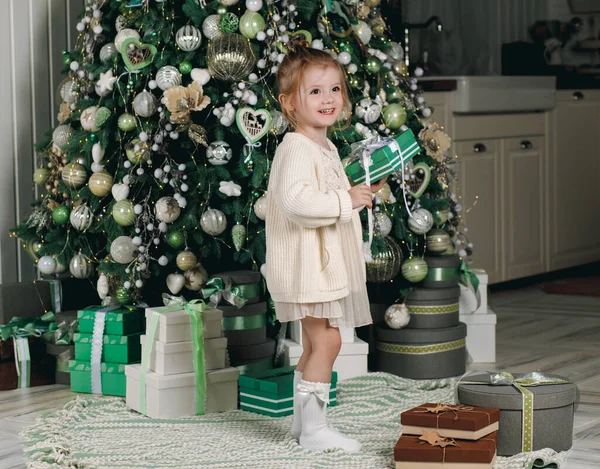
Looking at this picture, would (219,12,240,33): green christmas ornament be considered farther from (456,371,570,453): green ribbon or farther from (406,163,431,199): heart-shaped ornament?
(456,371,570,453): green ribbon

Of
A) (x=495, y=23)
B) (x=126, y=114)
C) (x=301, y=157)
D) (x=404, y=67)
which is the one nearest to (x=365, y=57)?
(x=404, y=67)

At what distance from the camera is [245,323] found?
3338 millimetres

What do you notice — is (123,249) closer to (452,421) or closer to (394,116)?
(394,116)

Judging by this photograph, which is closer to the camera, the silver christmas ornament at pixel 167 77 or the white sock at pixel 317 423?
the white sock at pixel 317 423

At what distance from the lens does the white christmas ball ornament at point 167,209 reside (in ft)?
11.0

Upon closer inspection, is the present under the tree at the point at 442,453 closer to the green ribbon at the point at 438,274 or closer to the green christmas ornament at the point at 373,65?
the green ribbon at the point at 438,274

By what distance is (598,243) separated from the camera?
6.16 metres

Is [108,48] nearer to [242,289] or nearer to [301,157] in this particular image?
[242,289]

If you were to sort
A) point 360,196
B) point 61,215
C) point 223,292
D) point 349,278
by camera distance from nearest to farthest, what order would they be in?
point 360,196 < point 349,278 < point 223,292 < point 61,215

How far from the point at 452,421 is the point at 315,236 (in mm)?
541

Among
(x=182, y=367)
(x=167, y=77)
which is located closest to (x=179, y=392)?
(x=182, y=367)

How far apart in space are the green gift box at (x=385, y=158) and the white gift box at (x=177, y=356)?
72cm

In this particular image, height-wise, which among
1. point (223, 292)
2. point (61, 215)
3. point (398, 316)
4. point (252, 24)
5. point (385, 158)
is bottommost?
point (398, 316)

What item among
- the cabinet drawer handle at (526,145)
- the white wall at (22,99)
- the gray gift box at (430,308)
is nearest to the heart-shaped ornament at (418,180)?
the gray gift box at (430,308)
